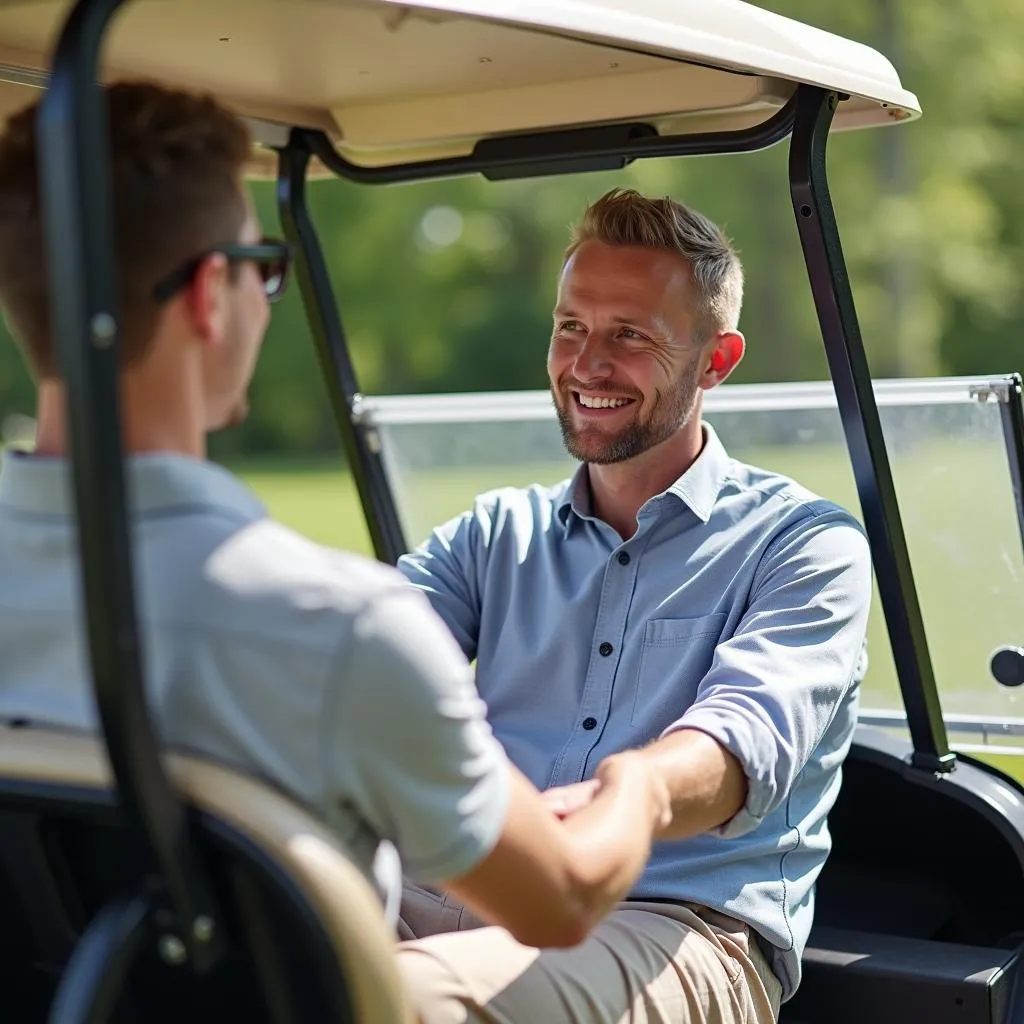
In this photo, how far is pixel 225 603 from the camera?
56.8 inches

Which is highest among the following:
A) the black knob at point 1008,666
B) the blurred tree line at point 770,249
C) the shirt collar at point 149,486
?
the shirt collar at point 149,486

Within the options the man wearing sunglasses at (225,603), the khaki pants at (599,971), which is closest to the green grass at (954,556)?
the khaki pants at (599,971)

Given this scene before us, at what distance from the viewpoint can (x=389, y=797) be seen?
146 centimetres

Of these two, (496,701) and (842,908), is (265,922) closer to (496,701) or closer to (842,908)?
(496,701)

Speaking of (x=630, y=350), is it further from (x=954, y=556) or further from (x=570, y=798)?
(x=570, y=798)

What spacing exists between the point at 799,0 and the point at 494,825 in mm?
29234

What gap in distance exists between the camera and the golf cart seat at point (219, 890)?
138 cm

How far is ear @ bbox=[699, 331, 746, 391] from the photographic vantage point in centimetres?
286

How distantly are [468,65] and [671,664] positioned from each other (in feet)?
3.13

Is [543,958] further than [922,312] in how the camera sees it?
No

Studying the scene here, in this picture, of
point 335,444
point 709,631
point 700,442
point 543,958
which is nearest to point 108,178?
point 543,958

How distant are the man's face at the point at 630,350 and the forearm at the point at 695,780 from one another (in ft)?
2.47

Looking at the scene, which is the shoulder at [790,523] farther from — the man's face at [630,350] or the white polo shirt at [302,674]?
the white polo shirt at [302,674]

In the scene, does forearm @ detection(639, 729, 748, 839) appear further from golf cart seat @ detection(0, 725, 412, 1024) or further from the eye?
the eye
